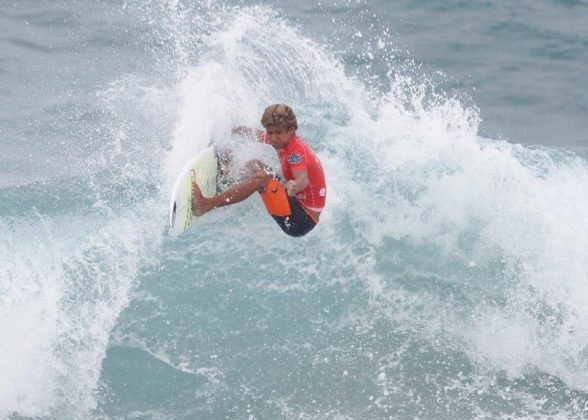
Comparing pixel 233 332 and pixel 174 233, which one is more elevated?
pixel 174 233

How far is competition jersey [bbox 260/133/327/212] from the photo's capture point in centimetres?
644

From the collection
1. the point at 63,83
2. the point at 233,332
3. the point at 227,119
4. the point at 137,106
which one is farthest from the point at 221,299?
the point at 63,83

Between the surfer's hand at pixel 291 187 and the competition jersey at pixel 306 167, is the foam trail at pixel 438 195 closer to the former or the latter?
the competition jersey at pixel 306 167

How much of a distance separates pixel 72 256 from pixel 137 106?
3.64m

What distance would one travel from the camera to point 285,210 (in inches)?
260

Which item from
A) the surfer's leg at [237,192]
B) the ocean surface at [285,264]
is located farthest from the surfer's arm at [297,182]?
the ocean surface at [285,264]

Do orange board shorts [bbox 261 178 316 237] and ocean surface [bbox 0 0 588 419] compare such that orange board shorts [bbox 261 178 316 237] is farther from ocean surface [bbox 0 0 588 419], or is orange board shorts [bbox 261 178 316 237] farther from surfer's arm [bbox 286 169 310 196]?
ocean surface [bbox 0 0 588 419]

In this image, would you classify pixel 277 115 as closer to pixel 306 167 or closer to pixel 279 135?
pixel 279 135

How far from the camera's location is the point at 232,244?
7.76m

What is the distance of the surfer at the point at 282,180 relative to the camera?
20.8ft

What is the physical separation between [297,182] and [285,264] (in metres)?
1.38

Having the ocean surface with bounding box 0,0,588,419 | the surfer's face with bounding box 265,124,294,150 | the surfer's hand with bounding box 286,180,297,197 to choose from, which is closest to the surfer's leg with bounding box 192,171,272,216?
the surfer's hand with bounding box 286,180,297,197

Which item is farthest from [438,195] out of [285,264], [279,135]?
[279,135]

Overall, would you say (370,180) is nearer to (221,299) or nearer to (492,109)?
(221,299)
